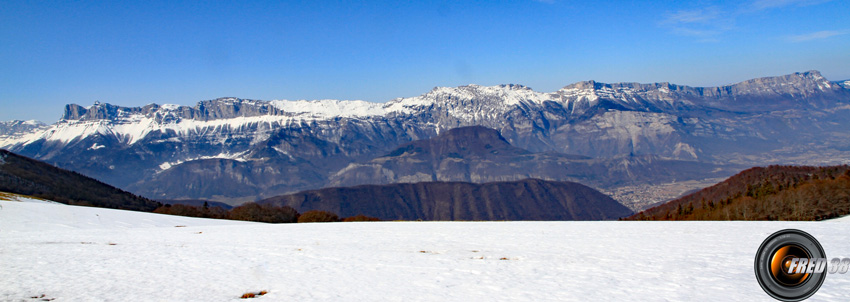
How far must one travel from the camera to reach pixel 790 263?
527 inches

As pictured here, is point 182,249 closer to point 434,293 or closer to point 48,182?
point 434,293

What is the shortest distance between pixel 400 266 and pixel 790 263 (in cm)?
1408

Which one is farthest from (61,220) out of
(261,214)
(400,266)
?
(261,214)

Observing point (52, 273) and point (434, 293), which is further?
point (52, 273)

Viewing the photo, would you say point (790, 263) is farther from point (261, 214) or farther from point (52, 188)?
point (52, 188)

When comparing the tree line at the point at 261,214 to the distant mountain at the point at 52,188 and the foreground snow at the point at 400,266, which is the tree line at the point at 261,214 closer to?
the foreground snow at the point at 400,266

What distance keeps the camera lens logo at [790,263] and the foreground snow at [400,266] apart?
2.32 m

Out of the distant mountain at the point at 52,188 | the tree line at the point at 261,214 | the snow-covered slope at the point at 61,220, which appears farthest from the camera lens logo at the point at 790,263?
the distant mountain at the point at 52,188

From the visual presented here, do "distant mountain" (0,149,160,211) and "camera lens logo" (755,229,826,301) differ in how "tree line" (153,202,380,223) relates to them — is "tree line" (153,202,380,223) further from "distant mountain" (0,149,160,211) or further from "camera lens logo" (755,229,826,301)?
"camera lens logo" (755,229,826,301)

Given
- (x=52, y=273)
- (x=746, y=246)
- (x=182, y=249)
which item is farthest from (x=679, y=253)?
(x=52, y=273)

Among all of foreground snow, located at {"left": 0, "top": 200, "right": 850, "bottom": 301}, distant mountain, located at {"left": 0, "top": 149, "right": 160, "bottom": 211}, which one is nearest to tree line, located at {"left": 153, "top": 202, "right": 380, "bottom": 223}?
foreground snow, located at {"left": 0, "top": 200, "right": 850, "bottom": 301}

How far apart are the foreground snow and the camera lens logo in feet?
7.60

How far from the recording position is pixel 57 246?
26625 mm

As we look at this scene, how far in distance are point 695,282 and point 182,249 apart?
24300 mm
